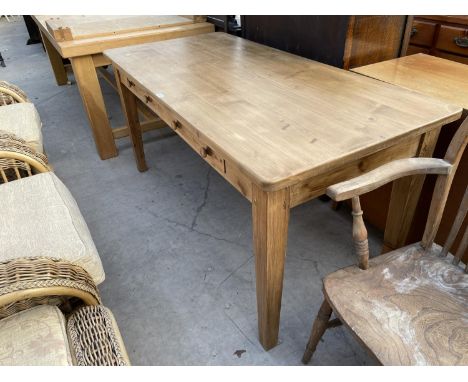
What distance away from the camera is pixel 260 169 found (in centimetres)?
87

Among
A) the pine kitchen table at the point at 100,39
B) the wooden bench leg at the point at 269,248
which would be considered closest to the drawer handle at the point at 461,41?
the pine kitchen table at the point at 100,39

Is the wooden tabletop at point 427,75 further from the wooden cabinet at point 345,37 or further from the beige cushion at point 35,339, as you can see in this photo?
the beige cushion at point 35,339

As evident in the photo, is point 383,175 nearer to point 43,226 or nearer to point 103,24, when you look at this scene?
point 43,226

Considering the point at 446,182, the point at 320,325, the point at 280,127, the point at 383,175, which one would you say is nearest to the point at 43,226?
the point at 280,127

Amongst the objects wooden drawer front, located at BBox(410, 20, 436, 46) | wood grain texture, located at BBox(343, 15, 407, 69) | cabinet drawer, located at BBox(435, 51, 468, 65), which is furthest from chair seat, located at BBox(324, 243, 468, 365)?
wooden drawer front, located at BBox(410, 20, 436, 46)

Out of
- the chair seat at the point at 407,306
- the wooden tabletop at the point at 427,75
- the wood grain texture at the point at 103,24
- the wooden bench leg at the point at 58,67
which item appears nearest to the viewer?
the chair seat at the point at 407,306

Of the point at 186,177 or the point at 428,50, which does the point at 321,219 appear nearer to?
the point at 186,177

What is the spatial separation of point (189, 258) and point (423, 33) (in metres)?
2.45

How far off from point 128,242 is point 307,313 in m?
0.92

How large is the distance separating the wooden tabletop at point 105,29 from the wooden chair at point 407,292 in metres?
1.87

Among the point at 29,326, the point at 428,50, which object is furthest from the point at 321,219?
the point at 428,50

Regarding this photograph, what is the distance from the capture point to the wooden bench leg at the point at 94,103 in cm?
219

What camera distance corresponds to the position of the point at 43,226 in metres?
1.17

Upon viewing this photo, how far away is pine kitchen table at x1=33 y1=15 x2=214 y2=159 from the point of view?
2.15 m
